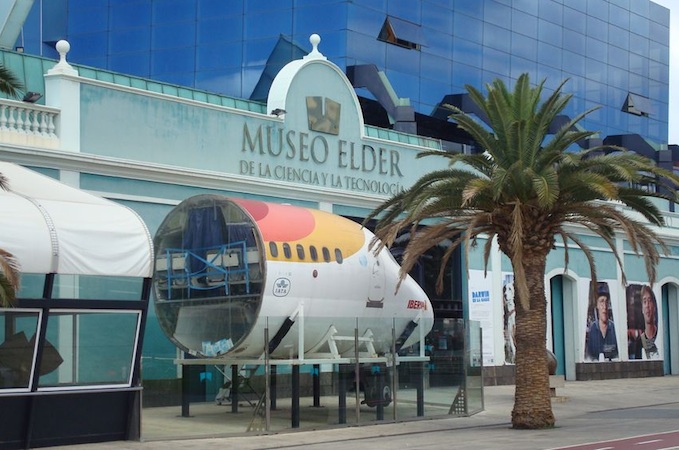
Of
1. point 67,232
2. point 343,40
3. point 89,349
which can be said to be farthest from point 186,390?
point 343,40

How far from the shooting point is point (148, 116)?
3108cm

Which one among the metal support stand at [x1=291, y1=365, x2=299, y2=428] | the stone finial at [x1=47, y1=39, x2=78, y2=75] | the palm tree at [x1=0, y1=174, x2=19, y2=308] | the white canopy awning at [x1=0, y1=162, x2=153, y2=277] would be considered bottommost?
the metal support stand at [x1=291, y1=365, x2=299, y2=428]

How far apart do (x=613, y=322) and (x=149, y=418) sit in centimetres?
2716

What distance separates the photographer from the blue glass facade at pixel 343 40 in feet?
162

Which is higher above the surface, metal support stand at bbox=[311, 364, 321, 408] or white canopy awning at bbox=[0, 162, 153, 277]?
white canopy awning at bbox=[0, 162, 153, 277]

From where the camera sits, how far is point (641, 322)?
49.6m

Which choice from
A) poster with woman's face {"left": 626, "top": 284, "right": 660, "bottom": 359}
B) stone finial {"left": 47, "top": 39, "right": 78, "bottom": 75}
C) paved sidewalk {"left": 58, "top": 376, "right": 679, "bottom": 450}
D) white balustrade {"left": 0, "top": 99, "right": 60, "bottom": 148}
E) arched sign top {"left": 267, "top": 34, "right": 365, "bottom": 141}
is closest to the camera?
paved sidewalk {"left": 58, "top": 376, "right": 679, "bottom": 450}

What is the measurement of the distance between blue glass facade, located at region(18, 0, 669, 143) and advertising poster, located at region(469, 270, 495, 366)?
12108 mm

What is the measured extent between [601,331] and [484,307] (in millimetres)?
8168

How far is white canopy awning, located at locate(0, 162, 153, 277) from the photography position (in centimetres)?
2134

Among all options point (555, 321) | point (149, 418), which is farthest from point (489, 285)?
point (149, 418)

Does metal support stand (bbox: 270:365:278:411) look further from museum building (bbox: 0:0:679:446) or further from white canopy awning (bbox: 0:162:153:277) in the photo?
white canopy awning (bbox: 0:162:153:277)

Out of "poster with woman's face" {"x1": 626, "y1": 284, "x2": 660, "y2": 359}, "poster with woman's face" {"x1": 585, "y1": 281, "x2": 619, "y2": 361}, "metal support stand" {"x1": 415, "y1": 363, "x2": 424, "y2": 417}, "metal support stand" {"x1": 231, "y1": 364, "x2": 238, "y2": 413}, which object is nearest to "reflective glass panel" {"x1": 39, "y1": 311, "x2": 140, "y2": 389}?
"metal support stand" {"x1": 231, "y1": 364, "x2": 238, "y2": 413}

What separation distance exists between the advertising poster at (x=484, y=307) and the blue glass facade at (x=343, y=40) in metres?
12.1
